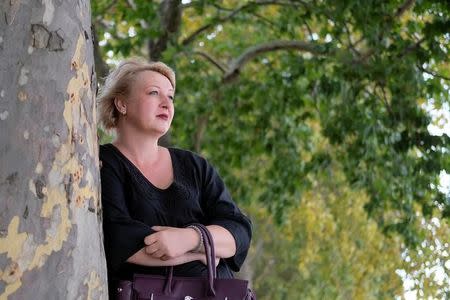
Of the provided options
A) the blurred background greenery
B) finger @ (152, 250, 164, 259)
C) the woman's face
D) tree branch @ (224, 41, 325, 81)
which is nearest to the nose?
the woman's face

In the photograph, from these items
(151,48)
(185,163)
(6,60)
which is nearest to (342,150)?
(151,48)

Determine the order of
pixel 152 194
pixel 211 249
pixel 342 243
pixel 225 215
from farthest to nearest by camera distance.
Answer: pixel 342 243
pixel 225 215
pixel 152 194
pixel 211 249

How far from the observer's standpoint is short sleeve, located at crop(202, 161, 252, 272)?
3.66 meters

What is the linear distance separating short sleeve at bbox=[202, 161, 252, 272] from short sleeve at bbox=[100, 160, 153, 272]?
14.7 inches

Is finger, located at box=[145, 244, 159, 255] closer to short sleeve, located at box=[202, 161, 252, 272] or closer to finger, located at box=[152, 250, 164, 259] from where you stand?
finger, located at box=[152, 250, 164, 259]

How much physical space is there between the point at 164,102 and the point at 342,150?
349 inches

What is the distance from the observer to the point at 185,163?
12.5 feet

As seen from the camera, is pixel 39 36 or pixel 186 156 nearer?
pixel 39 36

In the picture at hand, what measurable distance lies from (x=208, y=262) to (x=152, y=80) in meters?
0.81

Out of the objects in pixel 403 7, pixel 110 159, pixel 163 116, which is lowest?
pixel 110 159

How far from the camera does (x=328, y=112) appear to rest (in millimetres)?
11914

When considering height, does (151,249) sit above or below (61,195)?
below

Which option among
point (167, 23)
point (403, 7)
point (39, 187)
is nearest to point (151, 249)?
point (39, 187)

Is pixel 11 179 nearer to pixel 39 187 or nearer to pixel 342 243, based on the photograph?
pixel 39 187
